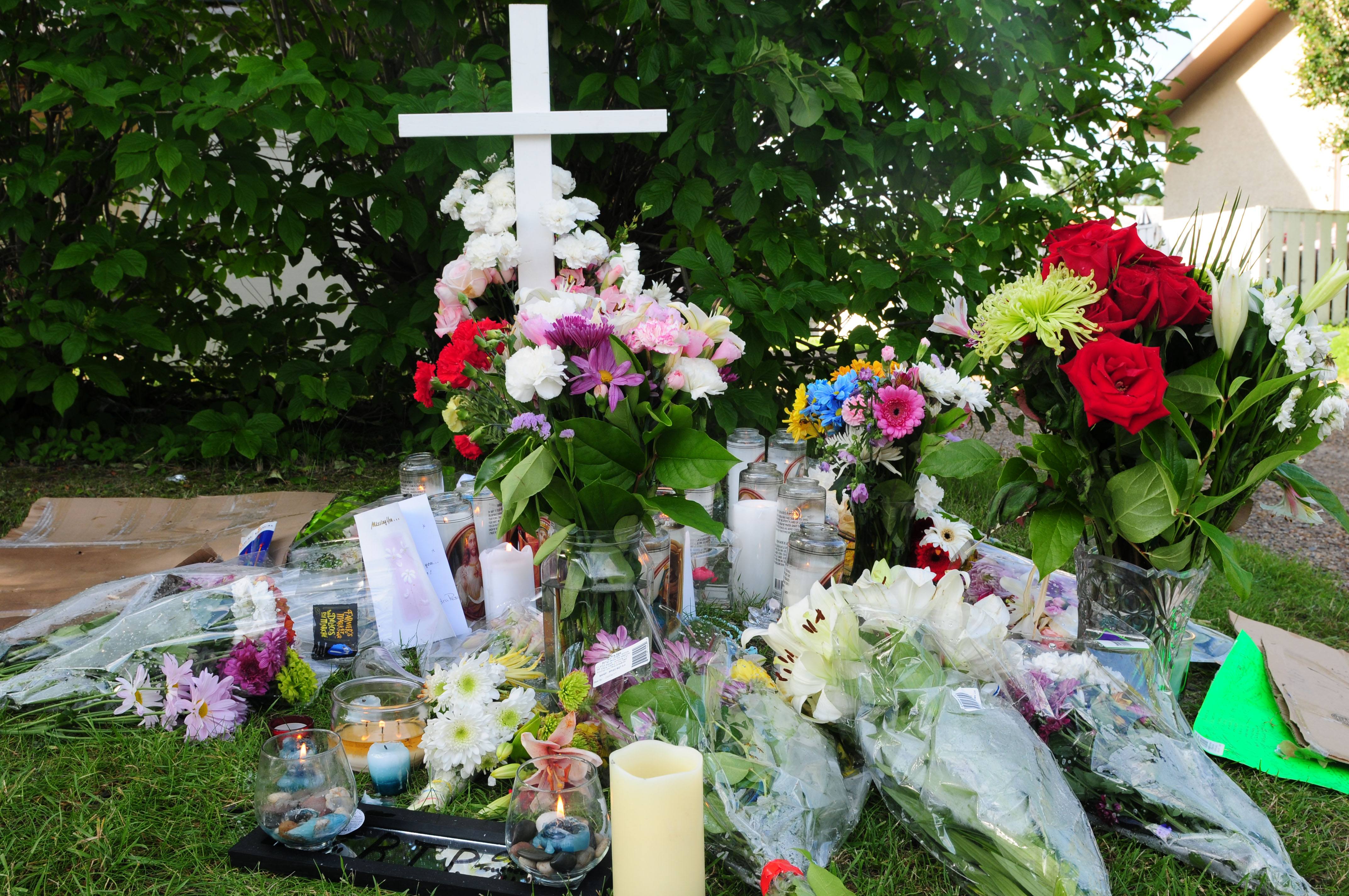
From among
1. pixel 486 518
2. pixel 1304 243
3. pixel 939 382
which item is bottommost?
pixel 486 518

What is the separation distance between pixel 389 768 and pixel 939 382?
1265 mm

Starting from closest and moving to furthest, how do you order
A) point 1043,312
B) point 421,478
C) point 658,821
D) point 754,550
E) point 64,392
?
point 658,821
point 1043,312
point 754,550
point 421,478
point 64,392

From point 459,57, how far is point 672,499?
282cm

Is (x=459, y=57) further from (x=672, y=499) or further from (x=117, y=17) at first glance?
(x=672, y=499)

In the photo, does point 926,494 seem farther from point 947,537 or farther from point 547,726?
point 547,726

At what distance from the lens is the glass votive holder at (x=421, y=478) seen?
2.36 meters

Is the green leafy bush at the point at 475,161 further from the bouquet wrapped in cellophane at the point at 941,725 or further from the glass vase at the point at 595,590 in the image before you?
the bouquet wrapped in cellophane at the point at 941,725

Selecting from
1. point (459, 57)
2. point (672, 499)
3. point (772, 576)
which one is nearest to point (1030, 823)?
point (672, 499)

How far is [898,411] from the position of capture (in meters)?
1.82

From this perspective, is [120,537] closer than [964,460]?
No

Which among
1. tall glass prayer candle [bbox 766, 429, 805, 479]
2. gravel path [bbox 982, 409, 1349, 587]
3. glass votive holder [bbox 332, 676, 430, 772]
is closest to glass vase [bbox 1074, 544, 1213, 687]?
tall glass prayer candle [bbox 766, 429, 805, 479]

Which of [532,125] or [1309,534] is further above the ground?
[532,125]

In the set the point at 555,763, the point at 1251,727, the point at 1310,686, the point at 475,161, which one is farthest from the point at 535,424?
the point at 475,161

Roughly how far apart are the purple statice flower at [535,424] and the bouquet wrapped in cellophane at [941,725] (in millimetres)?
489
